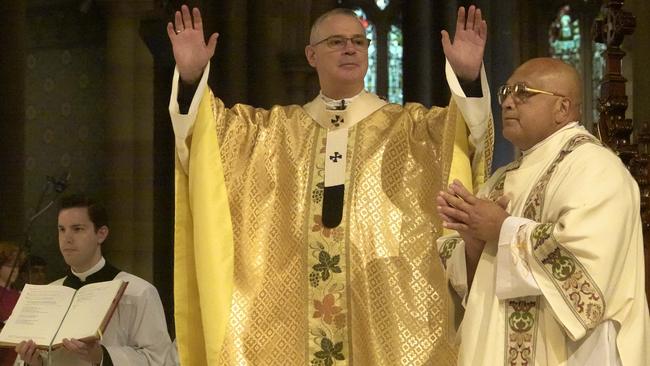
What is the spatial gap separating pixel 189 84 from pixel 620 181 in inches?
73.5

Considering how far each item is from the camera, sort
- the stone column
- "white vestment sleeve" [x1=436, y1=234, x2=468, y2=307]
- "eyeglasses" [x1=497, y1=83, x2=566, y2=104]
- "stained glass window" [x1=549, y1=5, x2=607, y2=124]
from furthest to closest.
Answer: "stained glass window" [x1=549, y1=5, x2=607, y2=124], the stone column, "white vestment sleeve" [x1=436, y1=234, x2=468, y2=307], "eyeglasses" [x1=497, y1=83, x2=566, y2=104]

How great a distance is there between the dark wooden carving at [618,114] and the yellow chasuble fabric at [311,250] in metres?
0.93

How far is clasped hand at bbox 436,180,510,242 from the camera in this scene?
4.71 m

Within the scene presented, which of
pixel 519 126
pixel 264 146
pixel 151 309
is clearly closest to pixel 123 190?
pixel 151 309

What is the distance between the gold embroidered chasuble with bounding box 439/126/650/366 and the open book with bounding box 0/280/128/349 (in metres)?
1.85

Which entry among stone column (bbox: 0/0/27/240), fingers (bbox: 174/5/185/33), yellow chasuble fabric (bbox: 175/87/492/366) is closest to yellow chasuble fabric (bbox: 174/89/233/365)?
yellow chasuble fabric (bbox: 175/87/492/366)

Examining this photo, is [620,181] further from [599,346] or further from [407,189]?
[407,189]

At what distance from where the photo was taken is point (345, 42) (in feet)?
18.4

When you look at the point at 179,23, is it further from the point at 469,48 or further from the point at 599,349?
the point at 599,349

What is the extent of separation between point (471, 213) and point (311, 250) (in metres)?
1.00

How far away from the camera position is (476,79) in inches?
208

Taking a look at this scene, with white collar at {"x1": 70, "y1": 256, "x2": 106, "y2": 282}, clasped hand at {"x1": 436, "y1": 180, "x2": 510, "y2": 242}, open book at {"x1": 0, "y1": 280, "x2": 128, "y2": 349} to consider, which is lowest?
open book at {"x1": 0, "y1": 280, "x2": 128, "y2": 349}

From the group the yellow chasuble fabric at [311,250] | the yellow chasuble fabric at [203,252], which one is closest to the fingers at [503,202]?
the yellow chasuble fabric at [311,250]

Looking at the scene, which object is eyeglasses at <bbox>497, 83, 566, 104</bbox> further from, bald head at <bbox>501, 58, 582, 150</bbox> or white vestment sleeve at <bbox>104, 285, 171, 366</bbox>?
white vestment sleeve at <bbox>104, 285, 171, 366</bbox>
